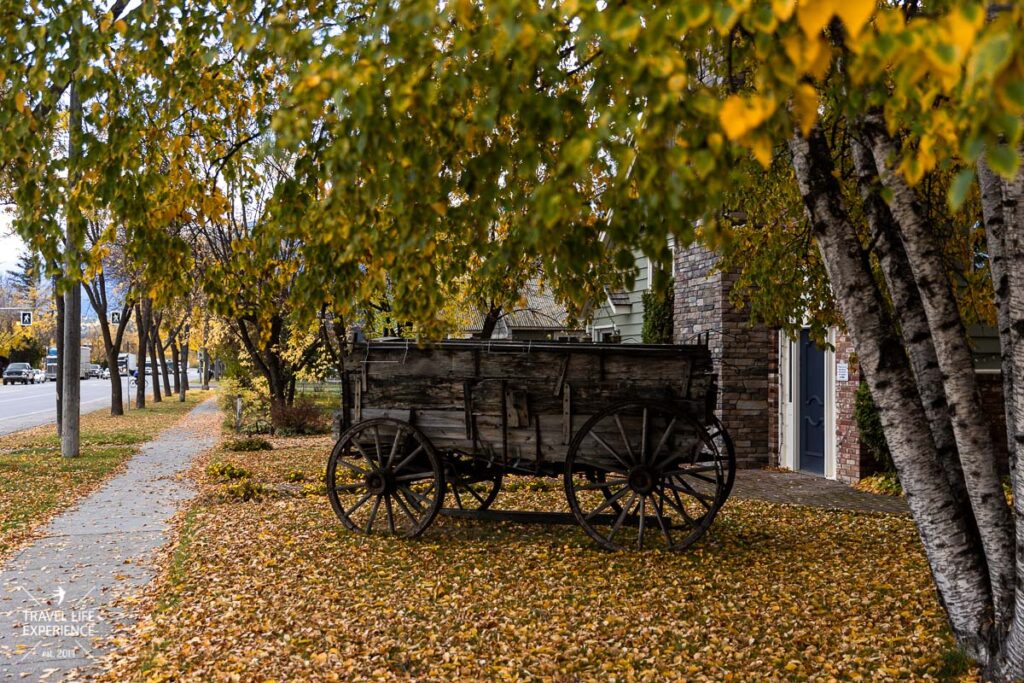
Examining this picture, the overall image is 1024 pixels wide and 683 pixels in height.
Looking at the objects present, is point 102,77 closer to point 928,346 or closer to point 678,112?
point 678,112

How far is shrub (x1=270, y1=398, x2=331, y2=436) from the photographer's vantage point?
20.2 meters

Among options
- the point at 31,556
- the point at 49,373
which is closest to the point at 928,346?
the point at 31,556

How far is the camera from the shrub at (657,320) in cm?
1560

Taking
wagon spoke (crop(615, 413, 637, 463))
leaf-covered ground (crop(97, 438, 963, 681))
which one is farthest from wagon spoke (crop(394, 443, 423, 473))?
wagon spoke (crop(615, 413, 637, 463))

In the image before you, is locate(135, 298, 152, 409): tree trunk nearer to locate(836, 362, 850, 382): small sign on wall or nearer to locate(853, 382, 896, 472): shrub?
locate(836, 362, 850, 382): small sign on wall

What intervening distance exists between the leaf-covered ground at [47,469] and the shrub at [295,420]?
267 cm

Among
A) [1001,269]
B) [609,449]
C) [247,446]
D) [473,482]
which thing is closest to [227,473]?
[247,446]

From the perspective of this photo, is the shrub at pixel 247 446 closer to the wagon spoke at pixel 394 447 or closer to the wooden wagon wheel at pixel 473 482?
the wooden wagon wheel at pixel 473 482

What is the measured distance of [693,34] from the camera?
317 cm

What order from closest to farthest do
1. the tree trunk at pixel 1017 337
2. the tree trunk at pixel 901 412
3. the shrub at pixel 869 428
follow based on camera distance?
1. the tree trunk at pixel 1017 337
2. the tree trunk at pixel 901 412
3. the shrub at pixel 869 428

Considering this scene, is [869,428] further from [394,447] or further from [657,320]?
[394,447]

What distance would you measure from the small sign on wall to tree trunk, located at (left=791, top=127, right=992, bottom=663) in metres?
7.65

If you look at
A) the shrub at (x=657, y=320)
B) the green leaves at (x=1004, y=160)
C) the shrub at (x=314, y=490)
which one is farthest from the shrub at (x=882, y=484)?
the green leaves at (x=1004, y=160)

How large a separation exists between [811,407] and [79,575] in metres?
9.69
